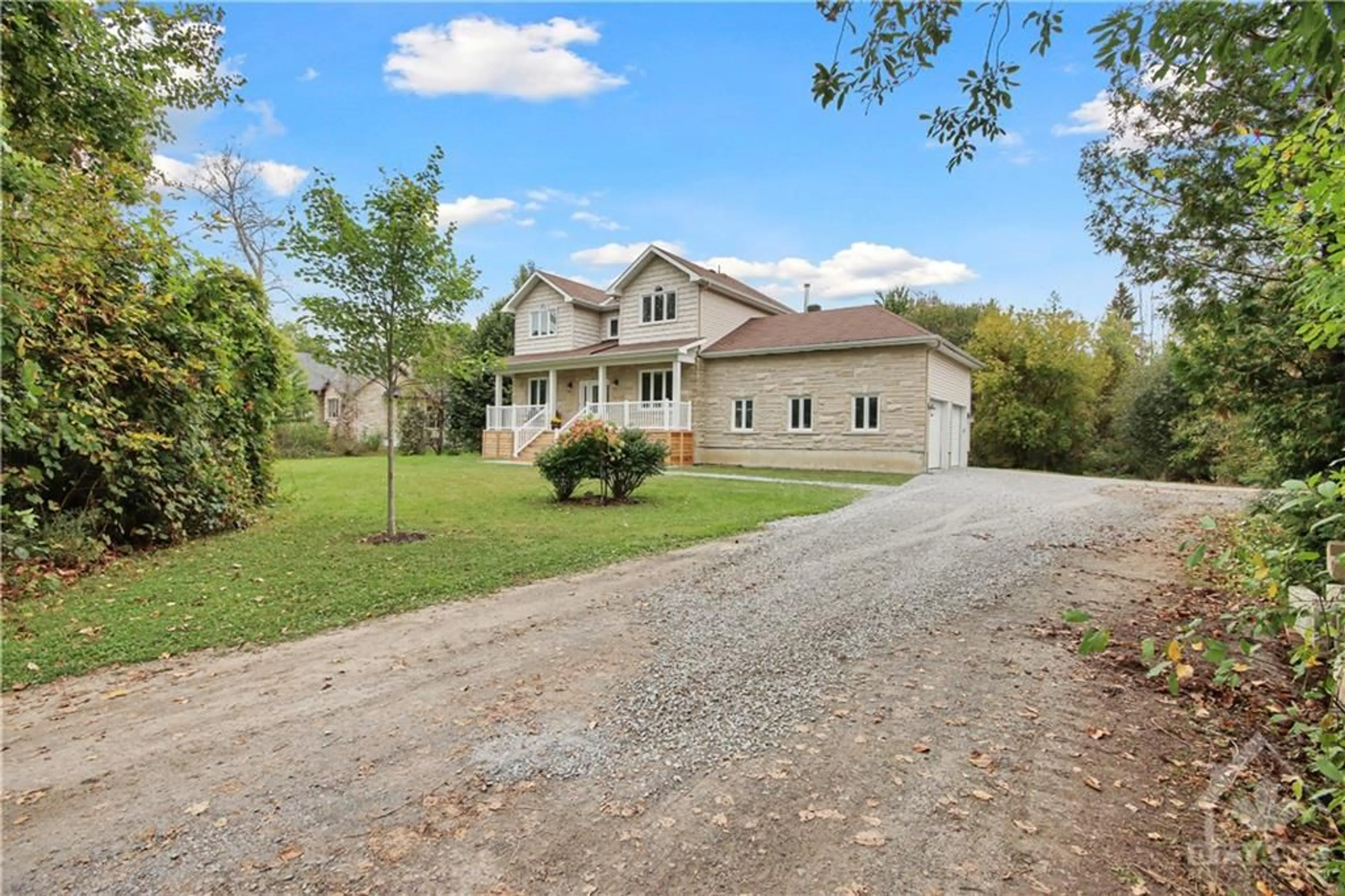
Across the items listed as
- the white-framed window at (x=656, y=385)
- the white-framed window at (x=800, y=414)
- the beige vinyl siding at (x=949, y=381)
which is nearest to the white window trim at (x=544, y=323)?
the white-framed window at (x=656, y=385)

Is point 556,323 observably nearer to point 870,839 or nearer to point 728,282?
point 728,282

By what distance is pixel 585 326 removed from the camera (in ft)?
84.4

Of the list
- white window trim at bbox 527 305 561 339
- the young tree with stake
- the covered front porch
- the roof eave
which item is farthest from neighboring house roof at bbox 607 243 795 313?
the young tree with stake

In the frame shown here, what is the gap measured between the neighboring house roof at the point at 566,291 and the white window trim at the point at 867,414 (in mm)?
11431

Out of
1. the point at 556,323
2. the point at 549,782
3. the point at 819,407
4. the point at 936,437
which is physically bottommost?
the point at 549,782

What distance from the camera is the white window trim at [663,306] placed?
23234 mm

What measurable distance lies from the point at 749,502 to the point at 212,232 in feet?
29.9

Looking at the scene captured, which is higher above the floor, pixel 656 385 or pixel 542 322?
pixel 542 322

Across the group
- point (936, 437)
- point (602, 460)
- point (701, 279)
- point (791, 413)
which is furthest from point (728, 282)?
point (602, 460)

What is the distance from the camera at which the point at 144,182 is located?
7.75 meters

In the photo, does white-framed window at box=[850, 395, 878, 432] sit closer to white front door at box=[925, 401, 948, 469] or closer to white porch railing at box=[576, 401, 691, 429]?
white front door at box=[925, 401, 948, 469]

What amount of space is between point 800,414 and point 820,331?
290 cm

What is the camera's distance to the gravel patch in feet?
10.9

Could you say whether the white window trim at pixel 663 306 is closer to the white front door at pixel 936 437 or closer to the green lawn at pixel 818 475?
the green lawn at pixel 818 475
